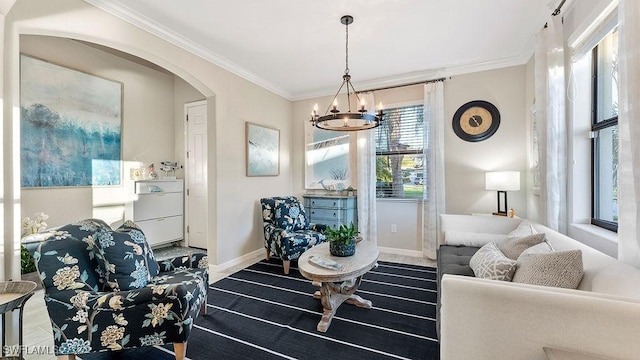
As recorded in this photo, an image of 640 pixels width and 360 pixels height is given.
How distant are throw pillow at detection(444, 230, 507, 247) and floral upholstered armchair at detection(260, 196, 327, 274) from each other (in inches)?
61.8

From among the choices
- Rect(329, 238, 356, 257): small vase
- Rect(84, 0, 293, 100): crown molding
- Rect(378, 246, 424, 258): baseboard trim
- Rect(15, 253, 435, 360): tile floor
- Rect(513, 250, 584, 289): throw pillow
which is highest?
Rect(84, 0, 293, 100): crown molding

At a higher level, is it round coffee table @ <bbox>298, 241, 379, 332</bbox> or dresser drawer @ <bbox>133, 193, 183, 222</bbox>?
dresser drawer @ <bbox>133, 193, 183, 222</bbox>

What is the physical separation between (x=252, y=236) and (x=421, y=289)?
2.43 m

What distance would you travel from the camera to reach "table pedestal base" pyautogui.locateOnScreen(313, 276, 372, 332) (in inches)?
90.1

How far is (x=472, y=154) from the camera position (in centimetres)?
385

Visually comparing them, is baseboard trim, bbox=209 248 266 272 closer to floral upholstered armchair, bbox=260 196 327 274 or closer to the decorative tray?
floral upholstered armchair, bbox=260 196 327 274

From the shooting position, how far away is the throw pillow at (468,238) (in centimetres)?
283

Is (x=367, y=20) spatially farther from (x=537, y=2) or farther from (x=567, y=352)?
(x=567, y=352)

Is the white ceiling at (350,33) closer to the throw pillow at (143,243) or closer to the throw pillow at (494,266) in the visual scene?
the throw pillow at (143,243)

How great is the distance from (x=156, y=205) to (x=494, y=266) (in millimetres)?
4452

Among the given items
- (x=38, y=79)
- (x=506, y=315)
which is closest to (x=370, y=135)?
(x=506, y=315)

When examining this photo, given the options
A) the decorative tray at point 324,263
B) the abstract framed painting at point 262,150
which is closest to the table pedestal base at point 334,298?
the decorative tray at point 324,263

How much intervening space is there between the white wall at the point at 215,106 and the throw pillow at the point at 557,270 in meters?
3.21

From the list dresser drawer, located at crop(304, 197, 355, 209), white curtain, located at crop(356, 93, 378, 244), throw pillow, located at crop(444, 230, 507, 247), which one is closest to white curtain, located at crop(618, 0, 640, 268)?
throw pillow, located at crop(444, 230, 507, 247)
